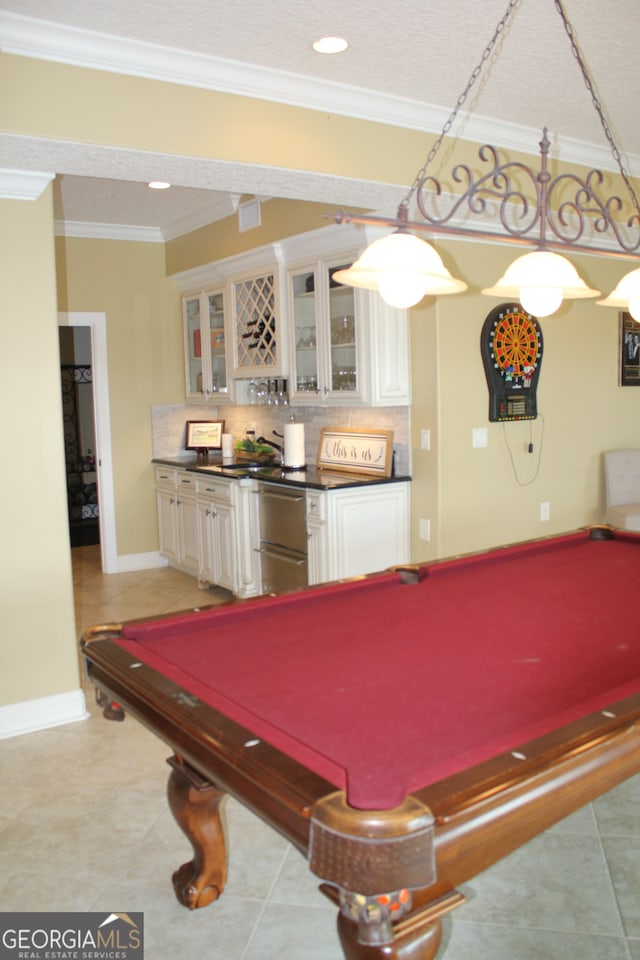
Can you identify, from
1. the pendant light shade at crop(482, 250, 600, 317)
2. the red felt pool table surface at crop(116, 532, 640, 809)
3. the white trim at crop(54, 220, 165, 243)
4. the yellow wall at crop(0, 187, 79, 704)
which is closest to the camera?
the red felt pool table surface at crop(116, 532, 640, 809)

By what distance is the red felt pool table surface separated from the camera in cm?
154

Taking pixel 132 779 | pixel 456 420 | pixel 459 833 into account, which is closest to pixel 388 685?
pixel 459 833

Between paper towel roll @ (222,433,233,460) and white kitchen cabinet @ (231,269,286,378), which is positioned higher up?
white kitchen cabinet @ (231,269,286,378)

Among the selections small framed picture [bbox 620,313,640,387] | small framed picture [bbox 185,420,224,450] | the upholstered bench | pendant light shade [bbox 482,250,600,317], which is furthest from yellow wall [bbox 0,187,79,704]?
small framed picture [bbox 620,313,640,387]

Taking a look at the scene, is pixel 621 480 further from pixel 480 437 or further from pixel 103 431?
pixel 103 431

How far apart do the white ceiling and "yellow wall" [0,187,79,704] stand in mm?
371

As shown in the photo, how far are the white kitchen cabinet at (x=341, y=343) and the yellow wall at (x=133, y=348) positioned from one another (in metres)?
1.84

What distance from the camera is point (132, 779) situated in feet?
10.4

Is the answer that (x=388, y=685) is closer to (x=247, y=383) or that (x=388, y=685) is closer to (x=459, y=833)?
(x=459, y=833)

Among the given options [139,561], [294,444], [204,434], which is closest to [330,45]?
[294,444]

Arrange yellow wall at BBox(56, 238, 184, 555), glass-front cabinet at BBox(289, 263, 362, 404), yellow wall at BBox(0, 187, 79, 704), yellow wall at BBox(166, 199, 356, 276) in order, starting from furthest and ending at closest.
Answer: yellow wall at BBox(56, 238, 184, 555) < yellow wall at BBox(166, 199, 356, 276) < glass-front cabinet at BBox(289, 263, 362, 404) < yellow wall at BBox(0, 187, 79, 704)

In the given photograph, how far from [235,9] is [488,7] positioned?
2.83ft

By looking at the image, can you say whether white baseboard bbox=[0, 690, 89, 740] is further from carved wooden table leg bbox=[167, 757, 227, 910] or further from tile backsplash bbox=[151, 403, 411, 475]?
tile backsplash bbox=[151, 403, 411, 475]

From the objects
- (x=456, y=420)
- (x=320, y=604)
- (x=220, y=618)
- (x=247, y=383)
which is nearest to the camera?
(x=220, y=618)
